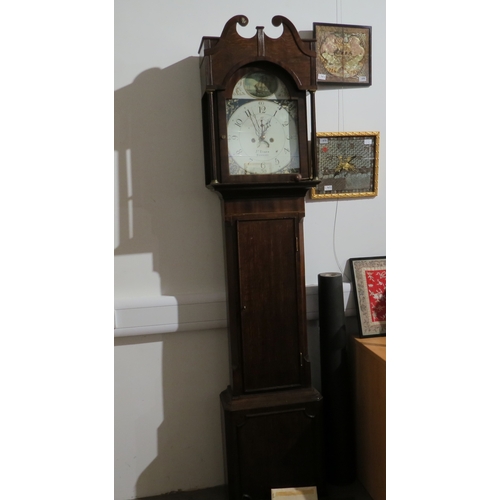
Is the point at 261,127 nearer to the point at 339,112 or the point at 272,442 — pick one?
the point at 339,112

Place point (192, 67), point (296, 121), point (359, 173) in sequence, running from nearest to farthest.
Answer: point (296, 121)
point (192, 67)
point (359, 173)

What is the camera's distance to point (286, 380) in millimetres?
1826

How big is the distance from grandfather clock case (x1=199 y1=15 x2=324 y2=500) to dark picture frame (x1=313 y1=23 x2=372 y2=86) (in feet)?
0.86

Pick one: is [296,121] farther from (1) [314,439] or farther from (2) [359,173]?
(1) [314,439]

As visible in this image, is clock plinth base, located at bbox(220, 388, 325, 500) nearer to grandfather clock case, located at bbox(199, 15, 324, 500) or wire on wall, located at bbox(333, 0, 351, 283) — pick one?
grandfather clock case, located at bbox(199, 15, 324, 500)

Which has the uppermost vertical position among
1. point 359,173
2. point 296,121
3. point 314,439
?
point 296,121

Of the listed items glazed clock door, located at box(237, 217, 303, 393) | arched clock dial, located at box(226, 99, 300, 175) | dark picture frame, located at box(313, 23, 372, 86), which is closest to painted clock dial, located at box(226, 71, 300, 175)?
arched clock dial, located at box(226, 99, 300, 175)

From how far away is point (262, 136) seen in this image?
1.74m

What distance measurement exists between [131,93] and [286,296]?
0.98m

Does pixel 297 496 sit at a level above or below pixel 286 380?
below

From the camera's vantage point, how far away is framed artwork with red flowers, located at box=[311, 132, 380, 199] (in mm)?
2029

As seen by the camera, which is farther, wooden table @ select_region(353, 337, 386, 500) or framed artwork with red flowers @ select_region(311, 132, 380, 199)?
framed artwork with red flowers @ select_region(311, 132, 380, 199)

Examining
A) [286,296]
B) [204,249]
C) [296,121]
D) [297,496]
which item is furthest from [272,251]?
[297,496]

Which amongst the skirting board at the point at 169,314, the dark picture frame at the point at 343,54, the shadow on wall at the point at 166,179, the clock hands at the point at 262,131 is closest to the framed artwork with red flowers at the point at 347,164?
the dark picture frame at the point at 343,54
